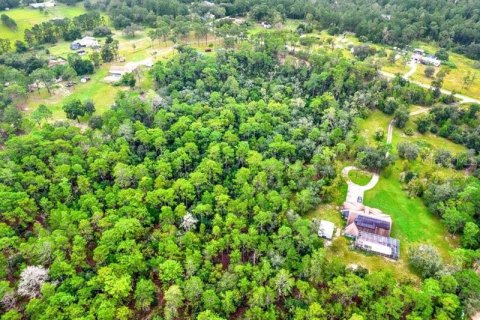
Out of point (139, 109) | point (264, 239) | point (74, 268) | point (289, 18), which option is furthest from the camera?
point (289, 18)

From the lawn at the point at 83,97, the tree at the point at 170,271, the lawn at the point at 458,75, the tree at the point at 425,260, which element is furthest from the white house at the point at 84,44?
the tree at the point at 425,260

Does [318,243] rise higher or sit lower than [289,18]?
lower

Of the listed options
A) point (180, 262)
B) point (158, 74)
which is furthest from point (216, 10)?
point (180, 262)

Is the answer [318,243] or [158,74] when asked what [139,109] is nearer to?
[158,74]

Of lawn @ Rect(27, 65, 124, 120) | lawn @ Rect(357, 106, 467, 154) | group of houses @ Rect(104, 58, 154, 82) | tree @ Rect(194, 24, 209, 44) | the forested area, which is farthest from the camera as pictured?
tree @ Rect(194, 24, 209, 44)

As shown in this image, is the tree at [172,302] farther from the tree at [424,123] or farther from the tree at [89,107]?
the tree at [424,123]

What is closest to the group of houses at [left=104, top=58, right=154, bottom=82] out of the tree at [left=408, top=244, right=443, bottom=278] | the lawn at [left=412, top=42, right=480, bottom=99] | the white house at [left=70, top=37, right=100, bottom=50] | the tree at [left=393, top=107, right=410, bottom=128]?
the white house at [left=70, top=37, right=100, bottom=50]

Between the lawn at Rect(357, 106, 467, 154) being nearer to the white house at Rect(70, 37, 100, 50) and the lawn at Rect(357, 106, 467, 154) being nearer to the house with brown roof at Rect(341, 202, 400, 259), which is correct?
the house with brown roof at Rect(341, 202, 400, 259)
